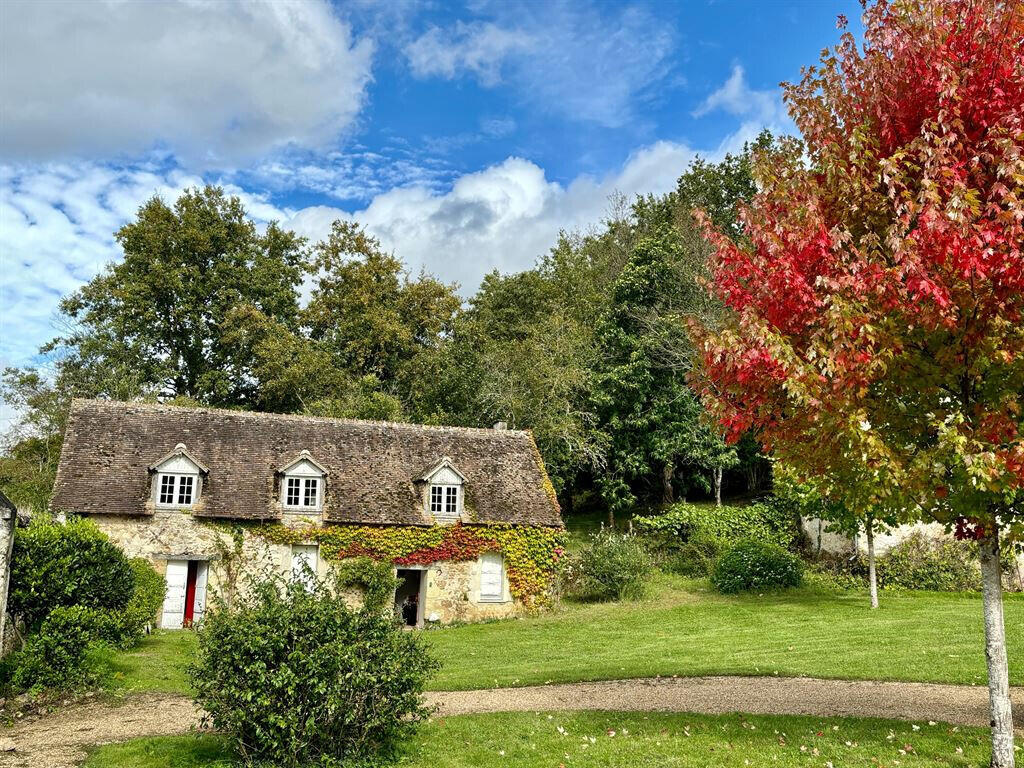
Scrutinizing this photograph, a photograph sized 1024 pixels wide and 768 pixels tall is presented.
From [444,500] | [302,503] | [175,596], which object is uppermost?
[444,500]

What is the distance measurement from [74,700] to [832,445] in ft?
43.3

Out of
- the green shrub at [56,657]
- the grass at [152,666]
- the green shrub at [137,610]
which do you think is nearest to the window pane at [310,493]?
the green shrub at [137,610]

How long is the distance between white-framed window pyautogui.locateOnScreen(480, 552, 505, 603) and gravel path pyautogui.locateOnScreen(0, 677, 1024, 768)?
37.6ft

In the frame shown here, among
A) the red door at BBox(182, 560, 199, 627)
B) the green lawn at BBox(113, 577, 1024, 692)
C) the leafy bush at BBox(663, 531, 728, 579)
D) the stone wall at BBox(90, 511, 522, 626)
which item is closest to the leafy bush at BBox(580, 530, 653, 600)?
the green lawn at BBox(113, 577, 1024, 692)

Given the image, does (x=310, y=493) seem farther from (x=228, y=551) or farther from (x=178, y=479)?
(x=178, y=479)

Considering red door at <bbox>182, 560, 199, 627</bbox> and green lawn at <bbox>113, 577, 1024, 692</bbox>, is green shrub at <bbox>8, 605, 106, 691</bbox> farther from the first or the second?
red door at <bbox>182, 560, 199, 627</bbox>

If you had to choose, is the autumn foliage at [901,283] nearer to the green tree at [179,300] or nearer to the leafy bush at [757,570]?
the leafy bush at [757,570]

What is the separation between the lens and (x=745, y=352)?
791 centimetres

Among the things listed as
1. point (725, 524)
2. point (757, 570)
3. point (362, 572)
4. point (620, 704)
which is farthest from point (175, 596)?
point (725, 524)

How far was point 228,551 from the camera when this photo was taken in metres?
23.9

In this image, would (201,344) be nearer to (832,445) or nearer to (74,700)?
(74,700)

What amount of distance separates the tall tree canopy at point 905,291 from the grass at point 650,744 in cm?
145

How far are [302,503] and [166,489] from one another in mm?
4098

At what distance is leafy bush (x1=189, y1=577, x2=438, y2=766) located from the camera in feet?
29.1
